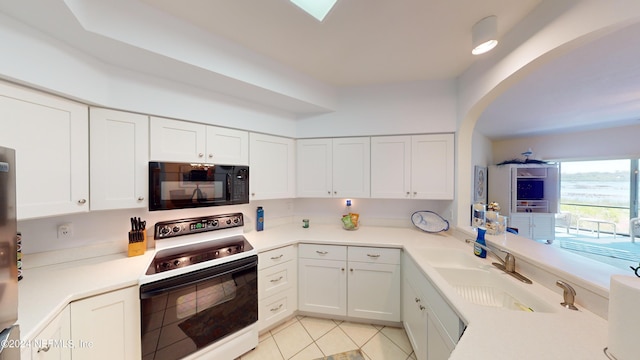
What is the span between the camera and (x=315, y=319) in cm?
204

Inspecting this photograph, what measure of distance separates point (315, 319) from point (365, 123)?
7.14ft

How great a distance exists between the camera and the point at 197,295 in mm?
1409

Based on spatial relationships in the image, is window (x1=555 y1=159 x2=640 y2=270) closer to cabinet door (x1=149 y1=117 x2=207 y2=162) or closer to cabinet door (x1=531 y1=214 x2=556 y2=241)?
cabinet door (x1=531 y1=214 x2=556 y2=241)

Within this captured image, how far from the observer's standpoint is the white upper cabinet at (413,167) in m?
2.12

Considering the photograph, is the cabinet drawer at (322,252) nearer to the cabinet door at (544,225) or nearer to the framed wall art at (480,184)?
the framed wall art at (480,184)

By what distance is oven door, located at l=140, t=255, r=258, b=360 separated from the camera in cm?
126

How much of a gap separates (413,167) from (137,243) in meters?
2.64

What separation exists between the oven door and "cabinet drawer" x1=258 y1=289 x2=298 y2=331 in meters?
0.13

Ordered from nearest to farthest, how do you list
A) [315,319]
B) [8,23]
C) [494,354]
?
[494,354]
[8,23]
[315,319]

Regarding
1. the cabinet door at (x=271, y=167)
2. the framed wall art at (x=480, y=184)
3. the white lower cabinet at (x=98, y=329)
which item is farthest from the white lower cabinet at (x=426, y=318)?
the framed wall art at (x=480, y=184)

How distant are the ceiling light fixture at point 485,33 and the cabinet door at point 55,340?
2850mm

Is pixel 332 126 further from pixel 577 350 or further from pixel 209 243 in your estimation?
pixel 577 350

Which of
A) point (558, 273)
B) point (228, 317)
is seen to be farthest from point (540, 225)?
point (228, 317)

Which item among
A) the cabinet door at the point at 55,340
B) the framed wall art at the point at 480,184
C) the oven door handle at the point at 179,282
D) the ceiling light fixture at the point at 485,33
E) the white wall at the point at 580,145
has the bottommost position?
the cabinet door at the point at 55,340
